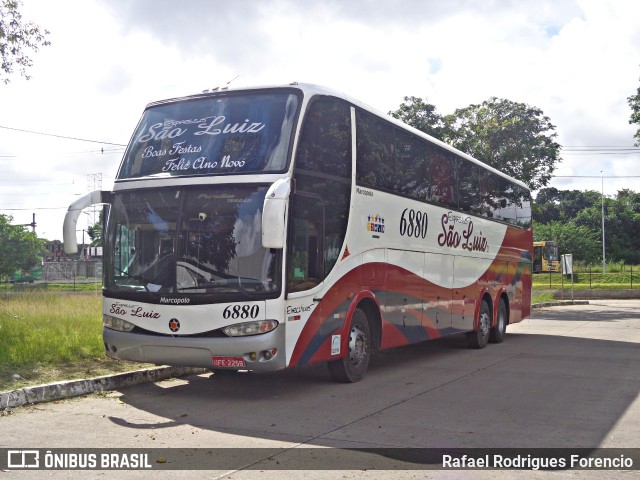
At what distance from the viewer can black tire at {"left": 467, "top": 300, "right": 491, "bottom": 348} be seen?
16375mm

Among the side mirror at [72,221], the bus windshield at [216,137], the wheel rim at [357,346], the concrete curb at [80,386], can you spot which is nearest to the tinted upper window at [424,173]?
the bus windshield at [216,137]

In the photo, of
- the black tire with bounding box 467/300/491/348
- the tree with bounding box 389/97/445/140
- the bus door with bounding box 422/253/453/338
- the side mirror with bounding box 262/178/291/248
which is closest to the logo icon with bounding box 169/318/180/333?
the side mirror with bounding box 262/178/291/248

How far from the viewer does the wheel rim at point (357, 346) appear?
10.6 meters

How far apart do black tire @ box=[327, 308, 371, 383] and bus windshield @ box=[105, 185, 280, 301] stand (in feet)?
7.35

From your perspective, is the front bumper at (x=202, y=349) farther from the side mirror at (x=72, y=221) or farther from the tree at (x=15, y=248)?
the tree at (x=15, y=248)

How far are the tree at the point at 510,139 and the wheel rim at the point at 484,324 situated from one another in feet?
47.5

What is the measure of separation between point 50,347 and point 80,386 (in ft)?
6.80

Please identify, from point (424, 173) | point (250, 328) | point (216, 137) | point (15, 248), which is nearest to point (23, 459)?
point (250, 328)

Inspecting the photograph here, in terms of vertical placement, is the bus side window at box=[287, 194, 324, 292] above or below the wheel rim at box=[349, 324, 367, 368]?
above

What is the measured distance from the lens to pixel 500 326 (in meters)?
17.9

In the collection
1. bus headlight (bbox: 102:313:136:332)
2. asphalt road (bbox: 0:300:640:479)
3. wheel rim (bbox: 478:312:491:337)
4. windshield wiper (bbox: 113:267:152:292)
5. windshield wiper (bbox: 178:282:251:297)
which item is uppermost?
windshield wiper (bbox: 113:267:152:292)

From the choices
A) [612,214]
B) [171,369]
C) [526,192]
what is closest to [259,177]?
[171,369]

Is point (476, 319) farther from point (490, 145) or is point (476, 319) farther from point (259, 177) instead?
point (490, 145)

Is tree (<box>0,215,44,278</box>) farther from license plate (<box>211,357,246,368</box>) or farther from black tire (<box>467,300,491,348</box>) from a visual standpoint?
license plate (<box>211,357,246,368</box>)
